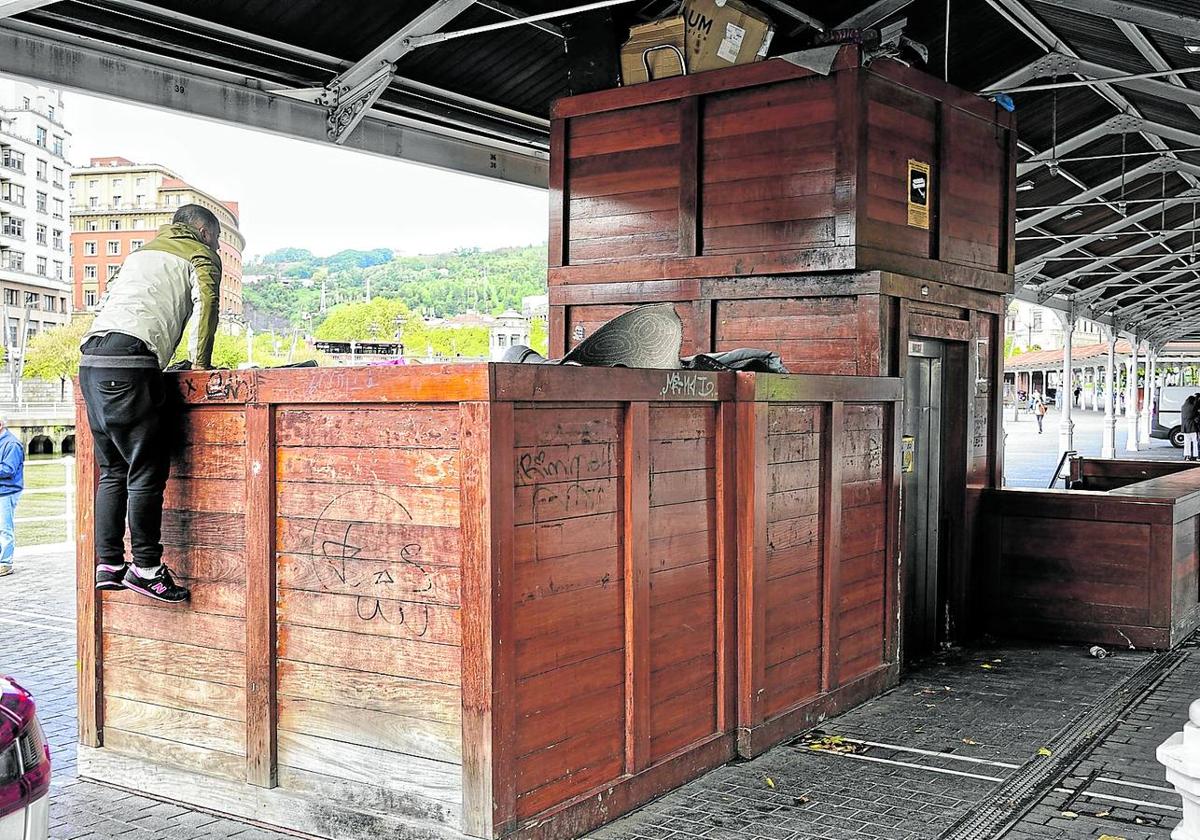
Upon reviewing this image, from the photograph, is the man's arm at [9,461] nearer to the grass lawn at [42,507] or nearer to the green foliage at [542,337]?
the grass lawn at [42,507]

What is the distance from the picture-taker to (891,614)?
8.01 metres

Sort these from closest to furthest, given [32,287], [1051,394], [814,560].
Answer: [814,560] < [32,287] < [1051,394]

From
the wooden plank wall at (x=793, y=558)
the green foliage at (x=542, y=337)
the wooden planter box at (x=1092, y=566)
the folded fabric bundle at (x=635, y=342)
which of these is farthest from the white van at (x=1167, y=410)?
the folded fabric bundle at (x=635, y=342)

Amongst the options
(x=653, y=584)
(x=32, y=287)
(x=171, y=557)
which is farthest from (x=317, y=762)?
(x=32, y=287)

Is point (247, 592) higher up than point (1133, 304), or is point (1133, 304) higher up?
point (1133, 304)

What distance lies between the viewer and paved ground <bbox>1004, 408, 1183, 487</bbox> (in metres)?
27.3

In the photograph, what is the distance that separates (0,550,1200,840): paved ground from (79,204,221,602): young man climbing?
113cm

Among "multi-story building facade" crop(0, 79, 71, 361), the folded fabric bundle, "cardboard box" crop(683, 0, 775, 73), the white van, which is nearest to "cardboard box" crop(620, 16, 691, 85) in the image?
"cardboard box" crop(683, 0, 775, 73)

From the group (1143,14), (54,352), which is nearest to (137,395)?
(1143,14)

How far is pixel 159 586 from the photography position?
18.2ft

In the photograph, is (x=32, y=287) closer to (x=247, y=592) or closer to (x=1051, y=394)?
(x=1051, y=394)

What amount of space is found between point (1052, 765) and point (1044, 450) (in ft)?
117

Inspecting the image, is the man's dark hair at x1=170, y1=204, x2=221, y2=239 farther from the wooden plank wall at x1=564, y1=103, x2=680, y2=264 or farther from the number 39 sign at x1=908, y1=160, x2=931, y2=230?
the number 39 sign at x1=908, y1=160, x2=931, y2=230

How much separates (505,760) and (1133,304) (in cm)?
3915
